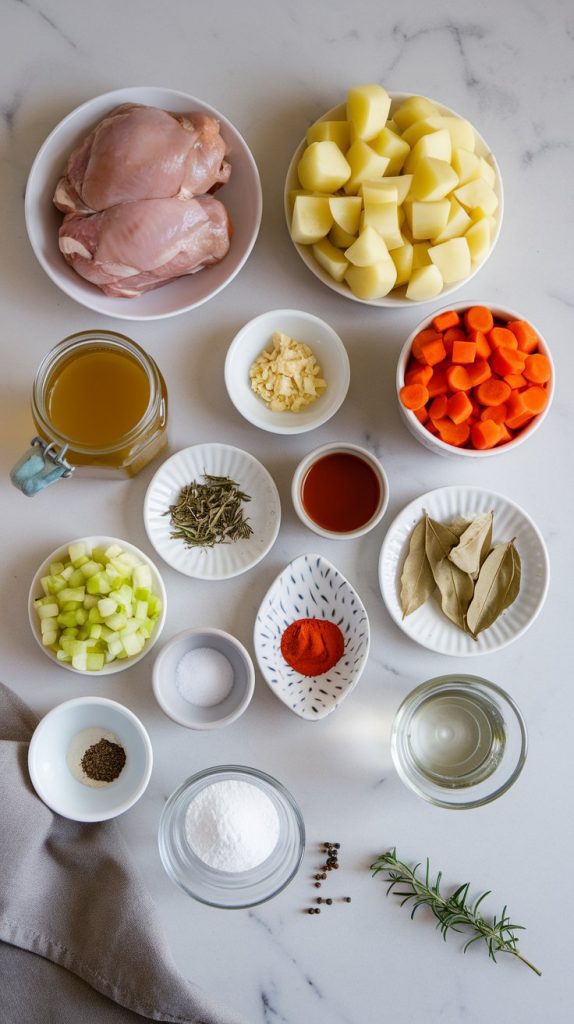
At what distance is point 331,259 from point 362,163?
7.4 inches

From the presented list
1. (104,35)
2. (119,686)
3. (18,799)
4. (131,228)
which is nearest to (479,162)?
(131,228)

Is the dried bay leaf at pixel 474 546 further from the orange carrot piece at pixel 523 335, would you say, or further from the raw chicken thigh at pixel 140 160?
the raw chicken thigh at pixel 140 160

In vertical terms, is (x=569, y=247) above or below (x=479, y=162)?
below

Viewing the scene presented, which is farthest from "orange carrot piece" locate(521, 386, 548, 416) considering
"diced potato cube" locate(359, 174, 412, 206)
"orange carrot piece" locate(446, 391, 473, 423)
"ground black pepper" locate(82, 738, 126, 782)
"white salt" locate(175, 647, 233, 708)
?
"ground black pepper" locate(82, 738, 126, 782)

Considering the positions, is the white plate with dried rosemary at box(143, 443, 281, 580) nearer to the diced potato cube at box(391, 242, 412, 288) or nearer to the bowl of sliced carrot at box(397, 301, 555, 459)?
the bowl of sliced carrot at box(397, 301, 555, 459)

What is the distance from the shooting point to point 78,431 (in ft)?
5.74

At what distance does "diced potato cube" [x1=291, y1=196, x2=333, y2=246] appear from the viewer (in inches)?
69.4

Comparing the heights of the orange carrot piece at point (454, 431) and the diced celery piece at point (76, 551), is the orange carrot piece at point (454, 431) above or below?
above

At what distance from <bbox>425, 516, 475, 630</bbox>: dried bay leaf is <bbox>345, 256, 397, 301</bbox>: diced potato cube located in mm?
471

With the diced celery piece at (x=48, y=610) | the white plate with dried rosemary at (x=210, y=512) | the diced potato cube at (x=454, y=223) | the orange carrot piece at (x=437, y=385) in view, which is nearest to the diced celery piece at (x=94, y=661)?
the diced celery piece at (x=48, y=610)

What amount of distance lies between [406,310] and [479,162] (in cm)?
32

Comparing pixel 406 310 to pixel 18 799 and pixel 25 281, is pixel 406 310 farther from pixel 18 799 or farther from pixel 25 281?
pixel 18 799

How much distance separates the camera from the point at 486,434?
1746 millimetres

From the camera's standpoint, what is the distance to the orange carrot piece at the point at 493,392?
1.74 m
